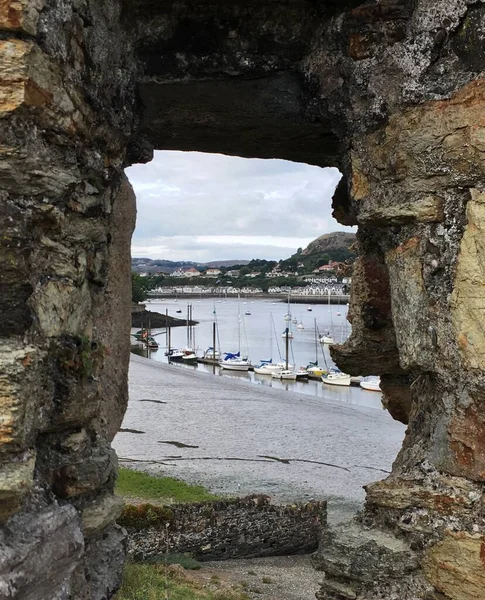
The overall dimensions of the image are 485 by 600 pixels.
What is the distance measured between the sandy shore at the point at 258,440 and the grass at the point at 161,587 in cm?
434

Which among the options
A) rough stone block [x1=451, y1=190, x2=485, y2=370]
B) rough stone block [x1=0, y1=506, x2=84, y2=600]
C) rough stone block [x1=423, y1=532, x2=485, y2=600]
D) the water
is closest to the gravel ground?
rough stone block [x1=423, y1=532, x2=485, y2=600]

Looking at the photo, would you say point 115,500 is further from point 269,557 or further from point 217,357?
point 217,357

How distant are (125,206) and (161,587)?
133 inches

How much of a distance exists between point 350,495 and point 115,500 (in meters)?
12.8

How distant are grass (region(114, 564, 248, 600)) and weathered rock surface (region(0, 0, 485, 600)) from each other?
4.47 ft

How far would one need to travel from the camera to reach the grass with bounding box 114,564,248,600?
4.65 meters

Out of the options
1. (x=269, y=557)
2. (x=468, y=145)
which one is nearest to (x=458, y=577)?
(x=468, y=145)

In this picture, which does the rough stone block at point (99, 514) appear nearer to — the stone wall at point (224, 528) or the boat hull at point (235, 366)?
the stone wall at point (224, 528)

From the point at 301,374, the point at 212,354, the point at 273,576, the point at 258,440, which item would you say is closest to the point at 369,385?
the point at 301,374

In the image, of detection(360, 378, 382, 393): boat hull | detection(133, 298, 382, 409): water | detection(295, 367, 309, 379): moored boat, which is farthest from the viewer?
detection(295, 367, 309, 379): moored boat

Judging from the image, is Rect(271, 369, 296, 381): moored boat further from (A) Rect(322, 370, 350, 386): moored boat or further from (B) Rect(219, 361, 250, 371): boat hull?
(B) Rect(219, 361, 250, 371): boat hull

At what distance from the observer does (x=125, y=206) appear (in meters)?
3.85

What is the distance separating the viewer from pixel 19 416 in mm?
2516

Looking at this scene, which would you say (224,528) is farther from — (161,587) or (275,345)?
(275,345)
